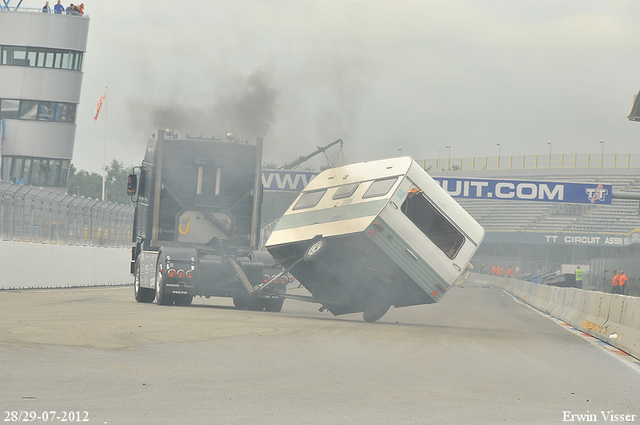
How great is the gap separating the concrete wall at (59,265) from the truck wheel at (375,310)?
12.6 meters

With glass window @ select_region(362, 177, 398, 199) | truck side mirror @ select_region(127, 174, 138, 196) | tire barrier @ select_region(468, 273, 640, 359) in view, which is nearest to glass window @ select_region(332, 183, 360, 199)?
glass window @ select_region(362, 177, 398, 199)

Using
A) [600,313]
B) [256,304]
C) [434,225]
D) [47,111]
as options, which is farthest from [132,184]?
[47,111]

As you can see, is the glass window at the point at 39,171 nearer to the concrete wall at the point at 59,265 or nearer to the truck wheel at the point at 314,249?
the concrete wall at the point at 59,265

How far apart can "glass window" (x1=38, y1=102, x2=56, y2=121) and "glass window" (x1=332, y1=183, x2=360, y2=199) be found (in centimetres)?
4373

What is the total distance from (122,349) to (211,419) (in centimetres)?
456

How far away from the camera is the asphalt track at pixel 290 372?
6.96m

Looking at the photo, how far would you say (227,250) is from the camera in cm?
1883

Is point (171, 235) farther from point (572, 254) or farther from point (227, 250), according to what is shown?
point (572, 254)

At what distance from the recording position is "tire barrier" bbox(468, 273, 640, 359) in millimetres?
14555

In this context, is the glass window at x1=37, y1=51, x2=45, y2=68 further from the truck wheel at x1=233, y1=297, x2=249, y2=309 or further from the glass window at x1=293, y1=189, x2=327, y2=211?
the glass window at x1=293, y1=189, x2=327, y2=211

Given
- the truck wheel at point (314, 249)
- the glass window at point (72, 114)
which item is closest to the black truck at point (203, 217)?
the truck wheel at point (314, 249)

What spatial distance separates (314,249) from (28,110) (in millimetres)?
44249

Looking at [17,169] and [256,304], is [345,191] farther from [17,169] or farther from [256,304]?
[17,169]

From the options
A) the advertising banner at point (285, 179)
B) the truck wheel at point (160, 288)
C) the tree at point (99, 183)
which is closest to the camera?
the truck wheel at point (160, 288)
